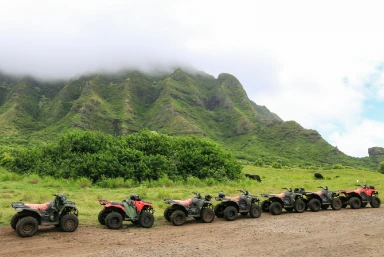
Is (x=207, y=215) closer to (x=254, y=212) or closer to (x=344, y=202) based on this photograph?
(x=254, y=212)

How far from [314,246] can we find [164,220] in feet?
19.5

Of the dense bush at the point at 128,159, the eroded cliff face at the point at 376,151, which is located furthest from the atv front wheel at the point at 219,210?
the eroded cliff face at the point at 376,151

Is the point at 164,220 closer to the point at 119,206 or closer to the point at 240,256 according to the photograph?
the point at 119,206

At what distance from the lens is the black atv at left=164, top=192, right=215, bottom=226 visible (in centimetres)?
1166

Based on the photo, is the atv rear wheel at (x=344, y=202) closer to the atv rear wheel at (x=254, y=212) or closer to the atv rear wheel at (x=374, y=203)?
the atv rear wheel at (x=374, y=203)

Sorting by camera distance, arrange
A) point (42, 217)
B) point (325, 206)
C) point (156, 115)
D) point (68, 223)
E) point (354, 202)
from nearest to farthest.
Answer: point (42, 217) → point (68, 223) → point (325, 206) → point (354, 202) → point (156, 115)

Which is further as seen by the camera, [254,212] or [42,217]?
[254,212]

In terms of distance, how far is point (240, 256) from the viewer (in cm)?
773

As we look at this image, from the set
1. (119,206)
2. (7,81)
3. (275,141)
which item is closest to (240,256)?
(119,206)

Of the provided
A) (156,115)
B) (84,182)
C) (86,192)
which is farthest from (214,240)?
(156,115)

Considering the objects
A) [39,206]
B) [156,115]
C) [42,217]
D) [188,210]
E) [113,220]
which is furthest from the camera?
[156,115]

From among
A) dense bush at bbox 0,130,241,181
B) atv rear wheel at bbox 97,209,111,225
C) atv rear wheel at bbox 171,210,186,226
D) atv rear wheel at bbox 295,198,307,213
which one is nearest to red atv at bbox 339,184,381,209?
atv rear wheel at bbox 295,198,307,213

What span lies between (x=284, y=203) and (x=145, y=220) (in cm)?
711

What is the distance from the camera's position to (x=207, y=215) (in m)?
12.3
